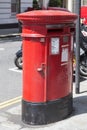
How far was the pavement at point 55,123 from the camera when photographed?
606 centimetres

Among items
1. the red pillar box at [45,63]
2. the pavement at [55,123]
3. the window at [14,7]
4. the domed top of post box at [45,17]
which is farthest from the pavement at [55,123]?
the window at [14,7]

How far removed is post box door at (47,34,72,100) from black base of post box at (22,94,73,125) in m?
0.11

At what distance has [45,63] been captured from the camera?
236 inches

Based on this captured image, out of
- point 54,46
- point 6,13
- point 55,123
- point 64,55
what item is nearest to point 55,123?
point 55,123

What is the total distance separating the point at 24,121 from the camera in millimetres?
6316

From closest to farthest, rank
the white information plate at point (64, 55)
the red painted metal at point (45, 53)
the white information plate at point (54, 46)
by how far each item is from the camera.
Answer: the red painted metal at point (45, 53) → the white information plate at point (54, 46) → the white information plate at point (64, 55)

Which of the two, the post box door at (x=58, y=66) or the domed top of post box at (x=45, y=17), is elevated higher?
the domed top of post box at (x=45, y=17)

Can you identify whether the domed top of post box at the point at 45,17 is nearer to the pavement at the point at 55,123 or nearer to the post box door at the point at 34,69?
the post box door at the point at 34,69

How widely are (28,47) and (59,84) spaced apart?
2.38 ft

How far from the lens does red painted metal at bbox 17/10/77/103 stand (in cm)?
589

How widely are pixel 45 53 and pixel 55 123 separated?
1064 mm

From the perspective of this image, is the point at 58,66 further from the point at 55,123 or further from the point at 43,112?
the point at 55,123

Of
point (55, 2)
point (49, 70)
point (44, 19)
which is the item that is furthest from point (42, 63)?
point (55, 2)

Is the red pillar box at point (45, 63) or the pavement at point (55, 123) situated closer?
the red pillar box at point (45, 63)
